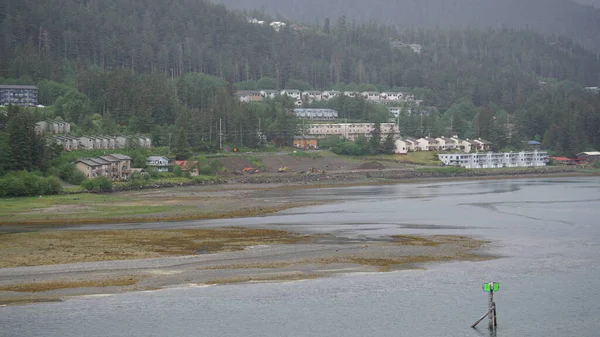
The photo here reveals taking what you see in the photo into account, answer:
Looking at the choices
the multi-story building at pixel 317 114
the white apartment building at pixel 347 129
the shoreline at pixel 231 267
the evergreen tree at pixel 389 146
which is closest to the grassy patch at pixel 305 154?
the evergreen tree at pixel 389 146

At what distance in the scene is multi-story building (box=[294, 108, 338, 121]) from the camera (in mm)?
136337

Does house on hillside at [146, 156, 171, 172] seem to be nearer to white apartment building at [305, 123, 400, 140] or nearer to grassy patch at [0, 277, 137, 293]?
white apartment building at [305, 123, 400, 140]

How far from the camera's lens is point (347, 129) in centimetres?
12381

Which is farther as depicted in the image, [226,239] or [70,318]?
[226,239]

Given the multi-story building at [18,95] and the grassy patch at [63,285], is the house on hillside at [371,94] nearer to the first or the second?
the multi-story building at [18,95]

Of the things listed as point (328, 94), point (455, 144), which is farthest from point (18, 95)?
point (328, 94)

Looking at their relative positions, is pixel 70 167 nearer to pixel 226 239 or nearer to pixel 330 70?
pixel 226 239

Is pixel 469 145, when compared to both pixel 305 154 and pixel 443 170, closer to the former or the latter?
pixel 443 170

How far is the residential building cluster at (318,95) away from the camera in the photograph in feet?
492

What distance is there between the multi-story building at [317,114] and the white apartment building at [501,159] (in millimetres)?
30644

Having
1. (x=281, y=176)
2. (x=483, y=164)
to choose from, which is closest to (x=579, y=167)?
(x=483, y=164)

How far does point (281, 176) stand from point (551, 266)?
182ft

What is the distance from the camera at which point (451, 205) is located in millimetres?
64875

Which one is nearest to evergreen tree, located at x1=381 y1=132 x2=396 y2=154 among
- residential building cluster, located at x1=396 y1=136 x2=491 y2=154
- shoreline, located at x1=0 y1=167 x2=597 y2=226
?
residential building cluster, located at x1=396 y1=136 x2=491 y2=154
